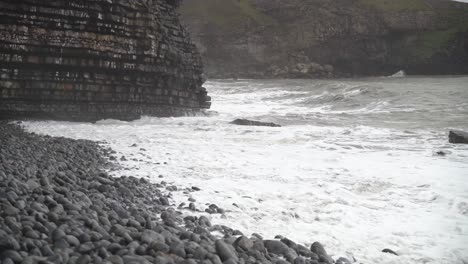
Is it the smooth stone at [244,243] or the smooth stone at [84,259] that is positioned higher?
the smooth stone at [84,259]

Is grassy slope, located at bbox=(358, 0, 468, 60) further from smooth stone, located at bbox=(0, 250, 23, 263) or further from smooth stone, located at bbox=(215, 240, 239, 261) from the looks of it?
smooth stone, located at bbox=(0, 250, 23, 263)

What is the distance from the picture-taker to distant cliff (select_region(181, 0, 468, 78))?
68.4 metres

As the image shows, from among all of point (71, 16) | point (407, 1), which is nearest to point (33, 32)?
point (71, 16)

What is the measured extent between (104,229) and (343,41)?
72048 mm

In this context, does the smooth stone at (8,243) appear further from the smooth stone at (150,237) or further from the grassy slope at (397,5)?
the grassy slope at (397,5)

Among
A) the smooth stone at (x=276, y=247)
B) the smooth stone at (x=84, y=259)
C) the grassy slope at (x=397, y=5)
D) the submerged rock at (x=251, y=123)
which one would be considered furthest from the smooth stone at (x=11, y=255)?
the grassy slope at (x=397, y=5)

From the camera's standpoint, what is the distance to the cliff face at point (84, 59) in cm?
1407

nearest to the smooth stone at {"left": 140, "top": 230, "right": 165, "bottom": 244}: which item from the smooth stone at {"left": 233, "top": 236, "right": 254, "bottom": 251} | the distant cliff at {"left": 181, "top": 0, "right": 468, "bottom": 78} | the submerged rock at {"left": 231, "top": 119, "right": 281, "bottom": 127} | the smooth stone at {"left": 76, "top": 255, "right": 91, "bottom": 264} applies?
the smooth stone at {"left": 76, "top": 255, "right": 91, "bottom": 264}

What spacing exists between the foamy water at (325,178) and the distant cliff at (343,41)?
56.1m

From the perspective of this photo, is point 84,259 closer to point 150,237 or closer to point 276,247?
point 150,237

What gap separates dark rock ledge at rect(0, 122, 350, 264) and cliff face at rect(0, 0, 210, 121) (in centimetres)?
979

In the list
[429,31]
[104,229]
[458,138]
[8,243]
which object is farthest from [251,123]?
[429,31]

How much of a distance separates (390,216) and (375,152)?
5.01 metres

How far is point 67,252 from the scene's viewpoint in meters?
3.12
